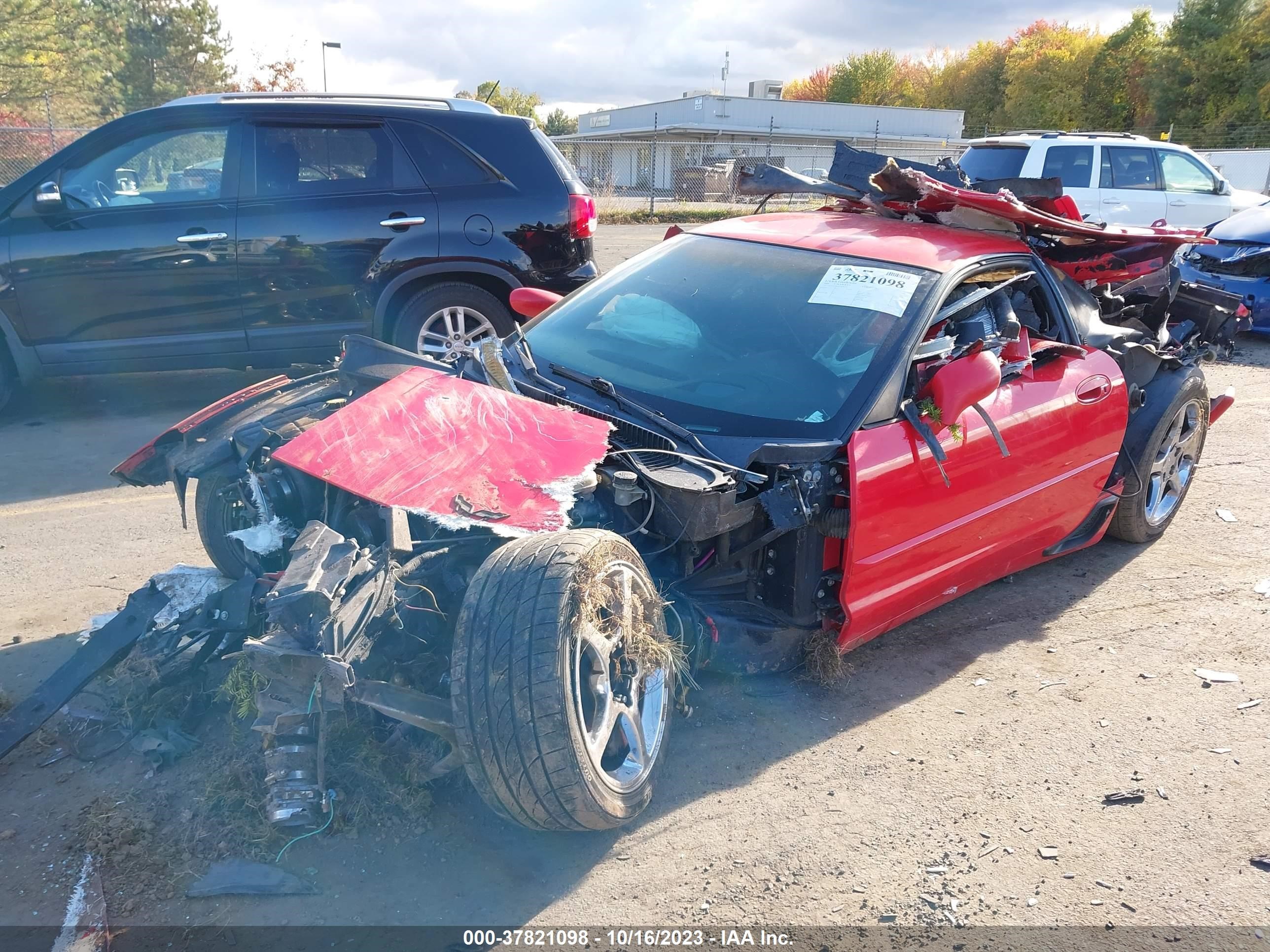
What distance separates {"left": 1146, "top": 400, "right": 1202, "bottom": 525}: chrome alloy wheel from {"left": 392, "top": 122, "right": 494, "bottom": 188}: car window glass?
4.71 metres

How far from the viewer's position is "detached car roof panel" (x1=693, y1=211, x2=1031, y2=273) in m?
3.83

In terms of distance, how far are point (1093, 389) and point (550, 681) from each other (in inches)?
117

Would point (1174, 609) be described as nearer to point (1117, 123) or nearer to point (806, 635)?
point (806, 635)

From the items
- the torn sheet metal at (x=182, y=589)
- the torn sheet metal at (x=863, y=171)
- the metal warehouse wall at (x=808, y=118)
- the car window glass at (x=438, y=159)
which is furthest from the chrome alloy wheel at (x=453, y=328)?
the metal warehouse wall at (x=808, y=118)

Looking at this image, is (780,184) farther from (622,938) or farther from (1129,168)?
(1129,168)

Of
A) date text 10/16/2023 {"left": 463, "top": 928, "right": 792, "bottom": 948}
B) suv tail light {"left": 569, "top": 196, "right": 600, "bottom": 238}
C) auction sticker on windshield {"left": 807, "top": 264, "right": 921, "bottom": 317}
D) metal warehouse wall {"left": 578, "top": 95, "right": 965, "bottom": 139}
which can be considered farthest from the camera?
metal warehouse wall {"left": 578, "top": 95, "right": 965, "bottom": 139}

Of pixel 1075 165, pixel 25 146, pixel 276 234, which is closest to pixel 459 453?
pixel 276 234

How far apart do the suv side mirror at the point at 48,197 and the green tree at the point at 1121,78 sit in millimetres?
55916

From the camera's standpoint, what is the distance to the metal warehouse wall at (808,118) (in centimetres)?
4541

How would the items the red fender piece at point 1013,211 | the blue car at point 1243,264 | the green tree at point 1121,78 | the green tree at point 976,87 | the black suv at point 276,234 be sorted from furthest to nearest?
the green tree at point 976,87 < the green tree at point 1121,78 < the blue car at point 1243,264 < the black suv at point 276,234 < the red fender piece at point 1013,211

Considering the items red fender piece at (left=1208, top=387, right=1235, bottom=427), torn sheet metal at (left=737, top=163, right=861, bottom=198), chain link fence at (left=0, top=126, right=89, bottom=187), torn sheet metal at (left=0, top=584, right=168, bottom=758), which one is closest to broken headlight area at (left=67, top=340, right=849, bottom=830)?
torn sheet metal at (left=0, top=584, right=168, bottom=758)

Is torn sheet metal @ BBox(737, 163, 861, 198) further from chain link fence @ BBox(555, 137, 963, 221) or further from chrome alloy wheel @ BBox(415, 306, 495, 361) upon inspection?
chain link fence @ BBox(555, 137, 963, 221)

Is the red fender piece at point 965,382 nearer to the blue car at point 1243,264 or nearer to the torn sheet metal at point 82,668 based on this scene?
the torn sheet metal at point 82,668

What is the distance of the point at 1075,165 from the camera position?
12.1m
